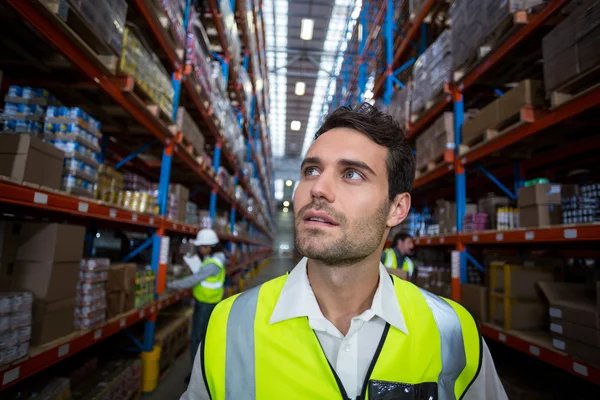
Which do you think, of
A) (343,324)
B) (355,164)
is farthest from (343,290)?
(355,164)

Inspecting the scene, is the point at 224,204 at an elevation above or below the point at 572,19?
below

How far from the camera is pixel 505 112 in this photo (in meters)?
3.67

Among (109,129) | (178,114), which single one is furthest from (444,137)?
(109,129)

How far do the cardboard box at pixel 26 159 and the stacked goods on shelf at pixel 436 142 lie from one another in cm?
464

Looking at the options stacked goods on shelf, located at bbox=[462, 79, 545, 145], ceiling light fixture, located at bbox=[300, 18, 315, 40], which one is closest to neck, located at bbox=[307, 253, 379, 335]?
stacked goods on shelf, located at bbox=[462, 79, 545, 145]

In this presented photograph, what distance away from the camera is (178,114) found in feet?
15.6

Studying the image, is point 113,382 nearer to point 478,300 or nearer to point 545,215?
point 478,300

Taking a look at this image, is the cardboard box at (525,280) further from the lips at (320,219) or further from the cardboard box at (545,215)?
the lips at (320,219)

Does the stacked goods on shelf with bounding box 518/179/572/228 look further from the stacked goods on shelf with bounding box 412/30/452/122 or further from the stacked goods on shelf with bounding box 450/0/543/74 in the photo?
the stacked goods on shelf with bounding box 412/30/452/122

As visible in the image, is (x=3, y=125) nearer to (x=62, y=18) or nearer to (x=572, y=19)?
(x=62, y=18)

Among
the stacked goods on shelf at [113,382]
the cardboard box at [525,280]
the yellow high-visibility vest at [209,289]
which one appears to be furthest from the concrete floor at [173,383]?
the cardboard box at [525,280]

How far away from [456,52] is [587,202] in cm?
272

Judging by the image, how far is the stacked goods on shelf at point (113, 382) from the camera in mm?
3062

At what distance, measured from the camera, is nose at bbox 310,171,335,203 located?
4.56ft
